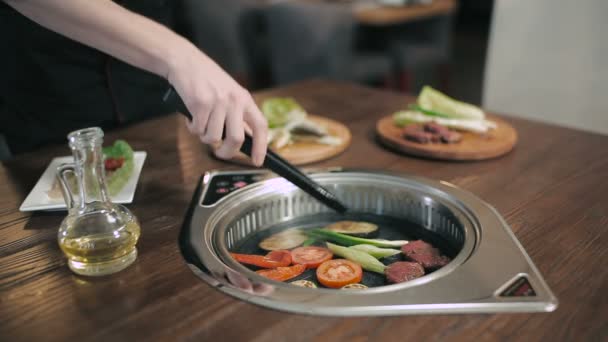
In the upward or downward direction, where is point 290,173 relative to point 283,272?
upward

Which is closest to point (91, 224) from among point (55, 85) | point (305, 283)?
point (305, 283)

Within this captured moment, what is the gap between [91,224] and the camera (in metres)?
0.78

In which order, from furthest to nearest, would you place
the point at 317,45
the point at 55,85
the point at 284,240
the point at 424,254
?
the point at 317,45 → the point at 55,85 → the point at 284,240 → the point at 424,254

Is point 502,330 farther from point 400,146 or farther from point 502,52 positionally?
point 502,52

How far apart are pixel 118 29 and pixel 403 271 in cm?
61

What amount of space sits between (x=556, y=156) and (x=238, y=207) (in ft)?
2.40

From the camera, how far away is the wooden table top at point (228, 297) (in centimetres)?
66

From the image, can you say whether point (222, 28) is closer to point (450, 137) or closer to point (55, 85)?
point (55, 85)

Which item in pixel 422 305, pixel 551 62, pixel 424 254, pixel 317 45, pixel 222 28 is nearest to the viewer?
pixel 422 305

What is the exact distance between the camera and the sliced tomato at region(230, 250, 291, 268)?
95cm

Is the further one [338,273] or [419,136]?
[419,136]

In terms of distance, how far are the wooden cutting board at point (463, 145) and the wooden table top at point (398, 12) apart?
2784 mm

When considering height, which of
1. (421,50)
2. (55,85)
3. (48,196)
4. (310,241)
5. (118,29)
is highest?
(118,29)

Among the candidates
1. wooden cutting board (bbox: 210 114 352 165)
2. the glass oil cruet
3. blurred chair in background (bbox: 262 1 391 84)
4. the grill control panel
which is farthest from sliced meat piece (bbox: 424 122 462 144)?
blurred chair in background (bbox: 262 1 391 84)
